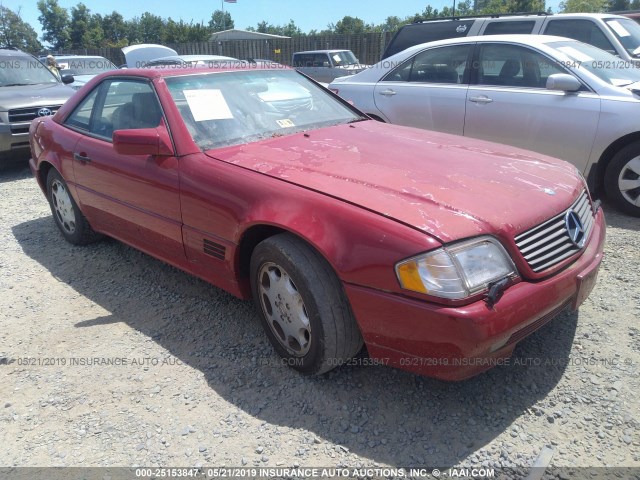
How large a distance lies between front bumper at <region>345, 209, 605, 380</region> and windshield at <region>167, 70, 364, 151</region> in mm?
1483

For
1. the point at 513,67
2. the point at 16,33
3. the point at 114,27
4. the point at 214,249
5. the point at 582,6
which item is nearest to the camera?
the point at 214,249

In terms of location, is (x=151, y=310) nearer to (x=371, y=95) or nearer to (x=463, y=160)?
(x=463, y=160)

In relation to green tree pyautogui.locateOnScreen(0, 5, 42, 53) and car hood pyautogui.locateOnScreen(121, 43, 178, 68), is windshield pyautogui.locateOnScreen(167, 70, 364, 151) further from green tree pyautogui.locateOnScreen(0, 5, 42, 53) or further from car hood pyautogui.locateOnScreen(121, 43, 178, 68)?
green tree pyautogui.locateOnScreen(0, 5, 42, 53)

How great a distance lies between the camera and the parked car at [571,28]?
6750mm

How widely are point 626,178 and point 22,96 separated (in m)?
7.72

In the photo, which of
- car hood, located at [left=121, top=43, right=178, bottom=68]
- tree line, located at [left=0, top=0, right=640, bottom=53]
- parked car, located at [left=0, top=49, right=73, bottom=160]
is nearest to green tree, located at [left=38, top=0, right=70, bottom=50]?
tree line, located at [left=0, top=0, right=640, bottom=53]

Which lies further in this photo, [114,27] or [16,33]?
[114,27]

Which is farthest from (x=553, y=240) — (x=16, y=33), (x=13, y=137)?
(x=16, y=33)

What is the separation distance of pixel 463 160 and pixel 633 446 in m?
1.59

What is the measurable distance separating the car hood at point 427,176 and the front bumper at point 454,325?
0.96ft

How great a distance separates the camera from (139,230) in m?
3.56

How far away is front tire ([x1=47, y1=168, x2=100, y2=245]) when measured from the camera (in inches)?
174

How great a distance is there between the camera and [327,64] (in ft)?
55.6

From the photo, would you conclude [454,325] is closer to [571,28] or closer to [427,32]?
[571,28]
